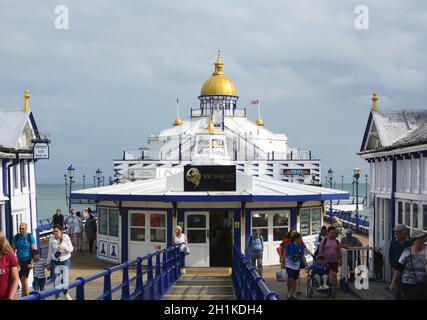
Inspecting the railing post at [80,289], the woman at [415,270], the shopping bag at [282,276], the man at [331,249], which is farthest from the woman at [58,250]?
the woman at [415,270]

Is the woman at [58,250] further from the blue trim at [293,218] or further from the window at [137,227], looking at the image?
the blue trim at [293,218]

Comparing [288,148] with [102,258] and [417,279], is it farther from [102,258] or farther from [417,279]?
[417,279]

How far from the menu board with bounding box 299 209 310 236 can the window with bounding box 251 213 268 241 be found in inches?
57.4

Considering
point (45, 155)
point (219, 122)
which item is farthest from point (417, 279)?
point (219, 122)

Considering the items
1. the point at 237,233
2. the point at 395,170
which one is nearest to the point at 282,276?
the point at 395,170

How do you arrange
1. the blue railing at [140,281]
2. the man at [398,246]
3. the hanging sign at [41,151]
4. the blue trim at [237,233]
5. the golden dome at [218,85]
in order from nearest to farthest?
the blue railing at [140,281] → the man at [398,246] → the hanging sign at [41,151] → the blue trim at [237,233] → the golden dome at [218,85]

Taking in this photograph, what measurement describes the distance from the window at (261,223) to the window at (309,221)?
1.42m

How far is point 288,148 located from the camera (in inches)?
3194

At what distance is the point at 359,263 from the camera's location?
51.7ft

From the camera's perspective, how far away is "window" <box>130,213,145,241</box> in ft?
69.2

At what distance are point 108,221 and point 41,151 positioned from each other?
374 cm

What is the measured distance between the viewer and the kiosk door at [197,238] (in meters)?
20.4
